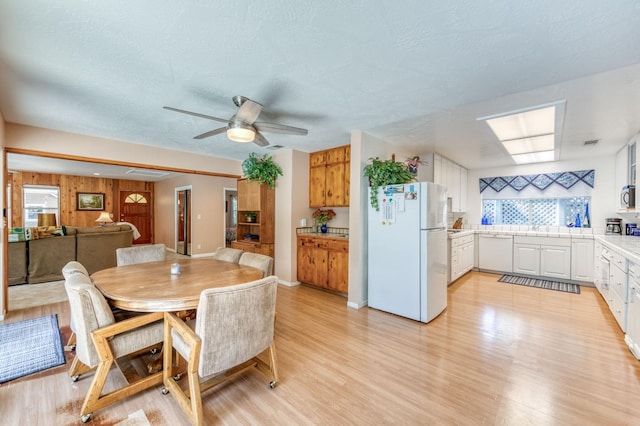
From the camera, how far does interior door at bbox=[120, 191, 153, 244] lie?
9016 mm

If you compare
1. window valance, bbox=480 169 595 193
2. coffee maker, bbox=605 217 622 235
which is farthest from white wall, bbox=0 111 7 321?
coffee maker, bbox=605 217 622 235

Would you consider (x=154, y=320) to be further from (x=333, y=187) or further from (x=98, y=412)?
(x=333, y=187)

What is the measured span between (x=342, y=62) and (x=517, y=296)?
4.26 m

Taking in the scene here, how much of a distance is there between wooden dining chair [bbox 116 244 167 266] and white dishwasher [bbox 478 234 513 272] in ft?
19.2

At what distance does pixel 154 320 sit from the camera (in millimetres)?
1887

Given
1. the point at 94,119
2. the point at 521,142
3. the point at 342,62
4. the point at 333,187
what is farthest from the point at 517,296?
the point at 94,119

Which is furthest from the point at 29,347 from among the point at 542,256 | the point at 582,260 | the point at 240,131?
the point at 582,260

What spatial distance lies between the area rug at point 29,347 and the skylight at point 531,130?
4.75 meters

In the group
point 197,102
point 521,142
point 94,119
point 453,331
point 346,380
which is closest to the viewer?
point 346,380

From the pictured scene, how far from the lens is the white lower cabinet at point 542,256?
4.79 meters

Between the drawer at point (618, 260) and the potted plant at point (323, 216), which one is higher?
the potted plant at point (323, 216)

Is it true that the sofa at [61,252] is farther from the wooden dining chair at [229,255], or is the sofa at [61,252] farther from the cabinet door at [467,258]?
the cabinet door at [467,258]

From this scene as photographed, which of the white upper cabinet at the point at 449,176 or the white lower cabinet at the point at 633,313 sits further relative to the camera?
the white upper cabinet at the point at 449,176

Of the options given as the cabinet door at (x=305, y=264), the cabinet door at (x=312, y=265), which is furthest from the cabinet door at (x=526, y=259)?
the cabinet door at (x=305, y=264)
